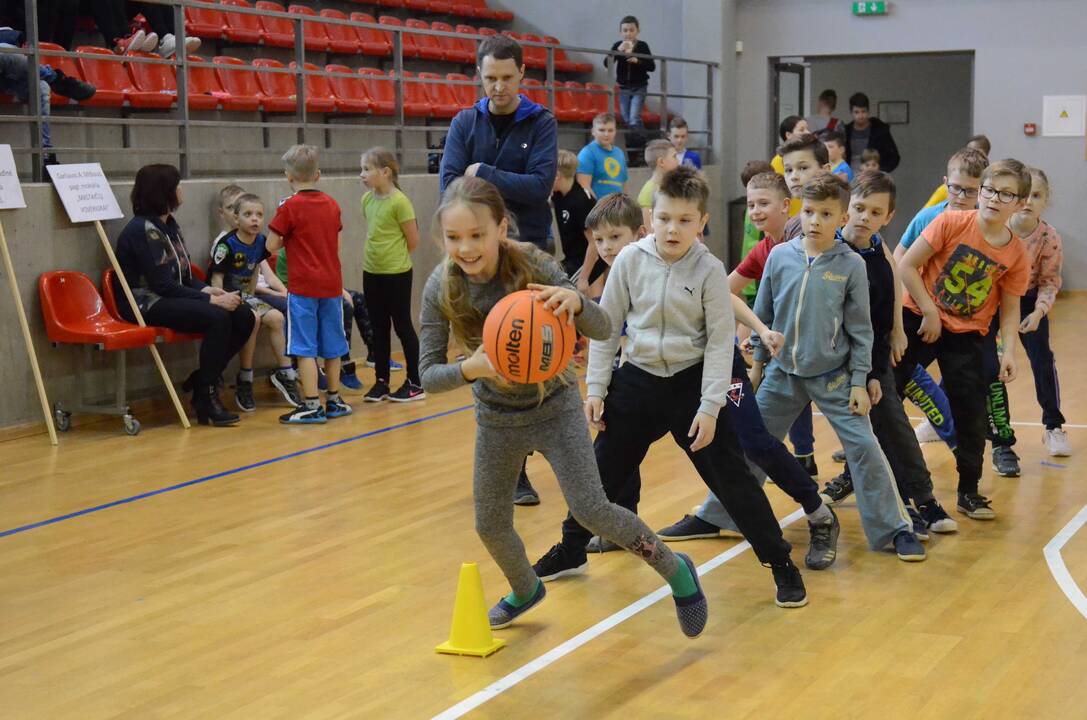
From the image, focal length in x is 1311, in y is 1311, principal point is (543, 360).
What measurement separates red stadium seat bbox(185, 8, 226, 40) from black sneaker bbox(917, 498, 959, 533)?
792cm

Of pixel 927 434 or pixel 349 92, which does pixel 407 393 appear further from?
pixel 349 92

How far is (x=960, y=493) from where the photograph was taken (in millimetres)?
5641

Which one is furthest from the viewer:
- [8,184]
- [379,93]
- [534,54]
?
[534,54]

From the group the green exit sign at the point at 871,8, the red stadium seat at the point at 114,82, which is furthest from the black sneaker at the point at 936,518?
the green exit sign at the point at 871,8

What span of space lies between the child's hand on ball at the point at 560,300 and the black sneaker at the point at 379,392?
207 inches

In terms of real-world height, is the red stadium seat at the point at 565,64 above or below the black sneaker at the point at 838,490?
above

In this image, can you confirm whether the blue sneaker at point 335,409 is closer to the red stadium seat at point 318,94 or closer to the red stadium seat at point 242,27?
the red stadium seat at point 318,94

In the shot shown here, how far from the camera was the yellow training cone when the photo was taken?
3.96 meters

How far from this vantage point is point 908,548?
16.2ft

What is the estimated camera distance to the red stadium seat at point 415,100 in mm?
12648

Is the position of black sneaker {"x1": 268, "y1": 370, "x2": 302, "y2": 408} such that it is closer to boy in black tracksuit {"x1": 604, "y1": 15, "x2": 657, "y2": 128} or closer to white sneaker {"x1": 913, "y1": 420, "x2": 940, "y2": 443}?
white sneaker {"x1": 913, "y1": 420, "x2": 940, "y2": 443}

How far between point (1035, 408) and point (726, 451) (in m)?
4.51

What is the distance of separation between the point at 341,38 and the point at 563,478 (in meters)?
10.4

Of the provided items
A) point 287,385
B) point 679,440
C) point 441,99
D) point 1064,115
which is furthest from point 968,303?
point 1064,115
